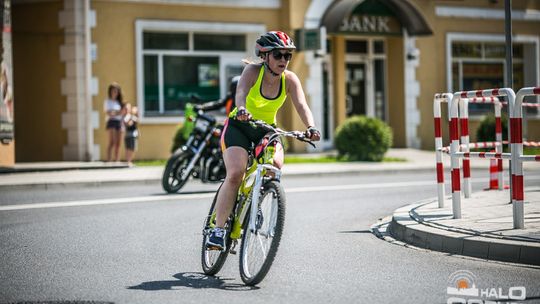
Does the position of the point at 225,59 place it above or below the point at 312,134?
above

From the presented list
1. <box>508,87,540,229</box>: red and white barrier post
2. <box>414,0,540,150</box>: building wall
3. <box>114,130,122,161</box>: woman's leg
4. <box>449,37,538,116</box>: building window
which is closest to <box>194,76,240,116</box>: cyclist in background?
<box>508,87,540,229</box>: red and white barrier post

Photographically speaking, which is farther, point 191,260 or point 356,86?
point 356,86

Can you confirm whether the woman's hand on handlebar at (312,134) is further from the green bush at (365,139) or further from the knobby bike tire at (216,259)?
the green bush at (365,139)

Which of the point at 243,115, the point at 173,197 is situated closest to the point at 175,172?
the point at 173,197

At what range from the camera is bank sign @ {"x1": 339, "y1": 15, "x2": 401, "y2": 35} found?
80.4ft

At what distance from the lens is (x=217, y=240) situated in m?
6.84

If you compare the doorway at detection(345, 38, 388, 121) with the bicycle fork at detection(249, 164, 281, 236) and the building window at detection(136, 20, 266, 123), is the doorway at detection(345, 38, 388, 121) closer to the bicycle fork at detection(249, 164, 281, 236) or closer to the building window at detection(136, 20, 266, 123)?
the building window at detection(136, 20, 266, 123)

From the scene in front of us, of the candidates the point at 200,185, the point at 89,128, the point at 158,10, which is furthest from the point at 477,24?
the point at 200,185

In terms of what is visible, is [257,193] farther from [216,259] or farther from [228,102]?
[228,102]

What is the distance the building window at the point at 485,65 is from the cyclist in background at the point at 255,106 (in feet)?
68.4

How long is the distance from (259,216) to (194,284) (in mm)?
744

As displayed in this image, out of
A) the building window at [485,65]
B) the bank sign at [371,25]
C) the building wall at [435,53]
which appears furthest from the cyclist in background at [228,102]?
the building window at [485,65]

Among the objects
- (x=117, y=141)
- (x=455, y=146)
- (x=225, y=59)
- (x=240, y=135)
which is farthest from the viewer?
(x=225, y=59)

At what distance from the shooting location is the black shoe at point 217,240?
6816 millimetres
